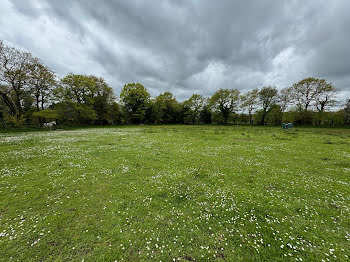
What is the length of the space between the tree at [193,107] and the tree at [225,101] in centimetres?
978

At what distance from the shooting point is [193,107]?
3076 inches

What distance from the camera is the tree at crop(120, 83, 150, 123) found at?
2503 inches

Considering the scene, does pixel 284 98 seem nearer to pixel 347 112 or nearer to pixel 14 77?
pixel 347 112

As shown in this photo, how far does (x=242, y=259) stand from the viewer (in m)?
3.15

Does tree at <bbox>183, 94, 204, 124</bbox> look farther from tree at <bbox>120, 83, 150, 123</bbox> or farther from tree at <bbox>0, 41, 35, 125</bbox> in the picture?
tree at <bbox>0, 41, 35, 125</bbox>

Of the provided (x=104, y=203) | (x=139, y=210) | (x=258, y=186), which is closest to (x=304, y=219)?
(x=258, y=186)

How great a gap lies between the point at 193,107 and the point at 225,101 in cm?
2034

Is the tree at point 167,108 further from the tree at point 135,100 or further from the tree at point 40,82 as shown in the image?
the tree at point 40,82

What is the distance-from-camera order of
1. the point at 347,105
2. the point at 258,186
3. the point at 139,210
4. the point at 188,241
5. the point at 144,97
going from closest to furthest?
the point at 188,241 → the point at 139,210 → the point at 258,186 → the point at 347,105 → the point at 144,97

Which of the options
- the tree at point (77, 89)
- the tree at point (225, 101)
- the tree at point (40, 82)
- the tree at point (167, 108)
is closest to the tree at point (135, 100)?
the tree at point (167, 108)

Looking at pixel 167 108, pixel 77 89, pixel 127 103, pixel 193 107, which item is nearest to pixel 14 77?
pixel 77 89

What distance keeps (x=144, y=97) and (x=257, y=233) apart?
68.2m

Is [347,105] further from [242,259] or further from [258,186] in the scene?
[242,259]

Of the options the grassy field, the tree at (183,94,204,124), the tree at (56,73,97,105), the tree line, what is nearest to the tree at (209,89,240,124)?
the tree line
